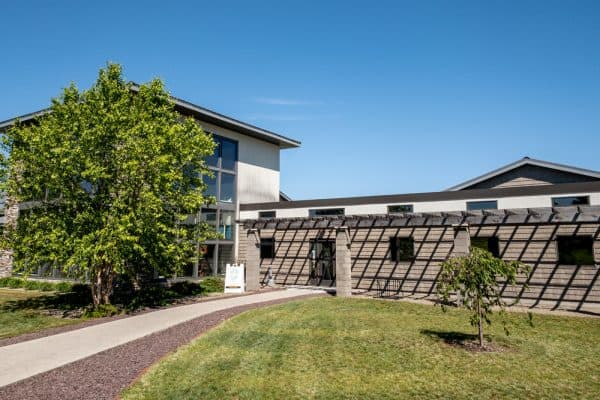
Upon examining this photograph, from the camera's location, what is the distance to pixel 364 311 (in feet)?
48.0

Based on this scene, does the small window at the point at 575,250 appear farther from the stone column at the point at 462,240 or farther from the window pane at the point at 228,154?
the window pane at the point at 228,154

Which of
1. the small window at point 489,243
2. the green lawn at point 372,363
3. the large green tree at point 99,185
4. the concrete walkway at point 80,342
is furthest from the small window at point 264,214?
the green lawn at point 372,363

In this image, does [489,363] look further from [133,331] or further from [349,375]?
[133,331]

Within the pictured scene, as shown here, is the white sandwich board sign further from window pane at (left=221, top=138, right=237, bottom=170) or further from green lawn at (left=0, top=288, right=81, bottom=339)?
green lawn at (left=0, top=288, right=81, bottom=339)

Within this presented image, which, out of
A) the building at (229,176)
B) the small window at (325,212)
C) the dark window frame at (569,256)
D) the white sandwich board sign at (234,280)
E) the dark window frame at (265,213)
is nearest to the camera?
the dark window frame at (569,256)

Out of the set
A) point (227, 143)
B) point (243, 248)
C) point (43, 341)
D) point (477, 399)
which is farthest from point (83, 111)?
point (477, 399)

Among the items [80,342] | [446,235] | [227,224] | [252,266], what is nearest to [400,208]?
[446,235]

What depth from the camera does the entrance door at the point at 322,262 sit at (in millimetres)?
24125

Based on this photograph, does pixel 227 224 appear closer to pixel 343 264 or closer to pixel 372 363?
pixel 343 264

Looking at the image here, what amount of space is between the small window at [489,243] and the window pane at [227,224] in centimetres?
1493

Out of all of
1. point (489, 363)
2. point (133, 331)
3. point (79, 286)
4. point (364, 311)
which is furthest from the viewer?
point (79, 286)

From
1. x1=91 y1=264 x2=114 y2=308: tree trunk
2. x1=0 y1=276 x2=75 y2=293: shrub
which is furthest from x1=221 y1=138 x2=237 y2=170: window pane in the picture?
x1=0 y1=276 x2=75 y2=293: shrub

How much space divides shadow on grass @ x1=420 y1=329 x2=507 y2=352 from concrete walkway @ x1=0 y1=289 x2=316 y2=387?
8.29 metres

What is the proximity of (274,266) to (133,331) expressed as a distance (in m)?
13.6
